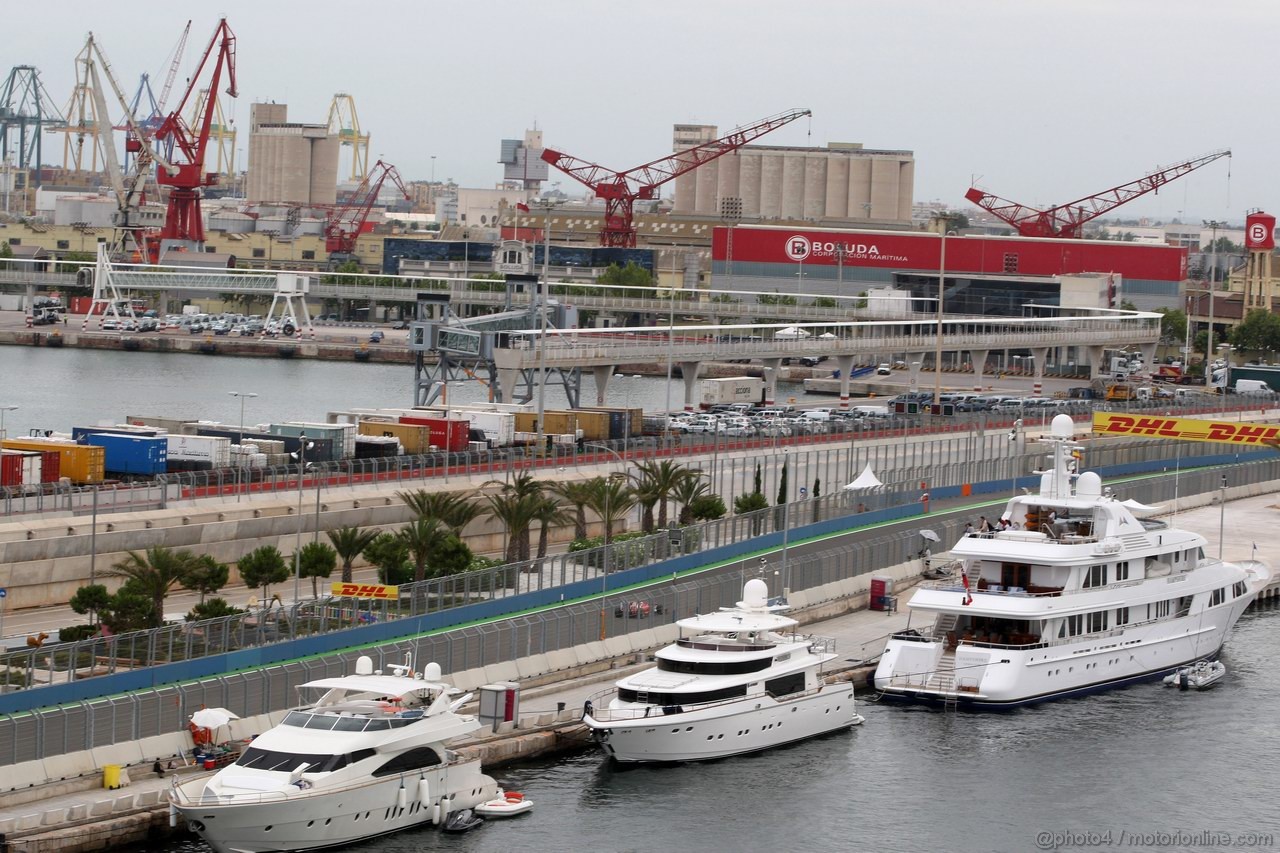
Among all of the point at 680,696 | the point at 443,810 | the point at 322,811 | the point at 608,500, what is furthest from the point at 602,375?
the point at 322,811

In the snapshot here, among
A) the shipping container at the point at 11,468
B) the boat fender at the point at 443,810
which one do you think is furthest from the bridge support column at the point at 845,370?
the boat fender at the point at 443,810

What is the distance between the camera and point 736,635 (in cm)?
4562

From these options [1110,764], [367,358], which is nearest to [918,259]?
[367,358]

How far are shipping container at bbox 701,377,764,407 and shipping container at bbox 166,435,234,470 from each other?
175 ft

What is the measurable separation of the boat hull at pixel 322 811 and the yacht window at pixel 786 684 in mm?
8453

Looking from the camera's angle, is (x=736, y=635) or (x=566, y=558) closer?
(x=736, y=635)

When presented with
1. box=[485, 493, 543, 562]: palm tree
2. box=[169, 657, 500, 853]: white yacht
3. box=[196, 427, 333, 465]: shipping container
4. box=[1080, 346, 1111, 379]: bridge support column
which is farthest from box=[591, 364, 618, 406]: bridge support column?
box=[169, 657, 500, 853]: white yacht

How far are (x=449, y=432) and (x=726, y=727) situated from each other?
3439 cm

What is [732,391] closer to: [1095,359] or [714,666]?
[1095,359]

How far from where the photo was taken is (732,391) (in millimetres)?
121688

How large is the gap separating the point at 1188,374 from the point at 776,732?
124722 millimetres

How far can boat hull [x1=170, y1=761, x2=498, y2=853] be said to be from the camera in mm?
34719

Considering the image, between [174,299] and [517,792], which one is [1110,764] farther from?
[174,299]

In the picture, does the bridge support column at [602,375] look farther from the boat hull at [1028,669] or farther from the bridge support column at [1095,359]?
the bridge support column at [1095,359]
